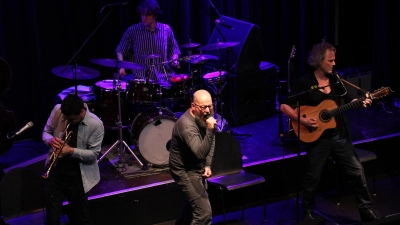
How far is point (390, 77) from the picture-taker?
10.7 metres

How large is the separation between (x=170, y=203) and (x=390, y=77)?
5183 millimetres

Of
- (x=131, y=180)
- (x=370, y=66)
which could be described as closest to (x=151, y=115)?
(x=131, y=180)

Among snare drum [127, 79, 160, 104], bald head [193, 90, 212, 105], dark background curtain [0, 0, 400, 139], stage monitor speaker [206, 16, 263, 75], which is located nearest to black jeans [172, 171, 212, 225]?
bald head [193, 90, 212, 105]

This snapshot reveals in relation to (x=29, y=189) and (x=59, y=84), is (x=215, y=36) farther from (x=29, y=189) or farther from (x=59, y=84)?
(x=29, y=189)

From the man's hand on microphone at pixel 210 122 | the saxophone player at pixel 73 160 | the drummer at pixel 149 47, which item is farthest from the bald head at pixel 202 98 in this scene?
the drummer at pixel 149 47

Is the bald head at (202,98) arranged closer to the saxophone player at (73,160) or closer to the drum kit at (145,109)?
the saxophone player at (73,160)

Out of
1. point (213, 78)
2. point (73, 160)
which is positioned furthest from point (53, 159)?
point (213, 78)

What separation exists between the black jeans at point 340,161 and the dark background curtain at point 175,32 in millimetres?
2719

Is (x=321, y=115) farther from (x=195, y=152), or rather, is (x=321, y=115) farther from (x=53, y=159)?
(x=53, y=159)

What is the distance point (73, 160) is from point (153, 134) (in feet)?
6.27

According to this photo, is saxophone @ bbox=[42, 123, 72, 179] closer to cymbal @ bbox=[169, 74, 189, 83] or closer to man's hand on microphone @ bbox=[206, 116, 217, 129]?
man's hand on microphone @ bbox=[206, 116, 217, 129]

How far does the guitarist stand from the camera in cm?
670

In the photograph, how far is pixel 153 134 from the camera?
25.7 feet

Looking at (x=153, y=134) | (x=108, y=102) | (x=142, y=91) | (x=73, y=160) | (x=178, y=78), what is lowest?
(x=153, y=134)
